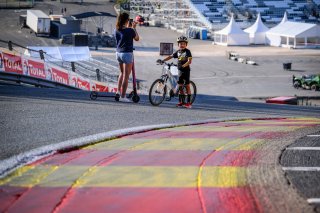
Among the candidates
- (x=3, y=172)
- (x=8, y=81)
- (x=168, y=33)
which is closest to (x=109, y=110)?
(x=3, y=172)

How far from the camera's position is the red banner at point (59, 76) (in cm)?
2454

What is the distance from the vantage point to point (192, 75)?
47156mm

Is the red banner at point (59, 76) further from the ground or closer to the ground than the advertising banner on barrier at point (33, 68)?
closer to the ground

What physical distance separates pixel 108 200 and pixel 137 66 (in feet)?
158

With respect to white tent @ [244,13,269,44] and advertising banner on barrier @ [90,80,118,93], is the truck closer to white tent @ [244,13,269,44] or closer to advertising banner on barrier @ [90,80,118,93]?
white tent @ [244,13,269,44]

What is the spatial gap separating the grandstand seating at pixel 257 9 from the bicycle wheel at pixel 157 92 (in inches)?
2855

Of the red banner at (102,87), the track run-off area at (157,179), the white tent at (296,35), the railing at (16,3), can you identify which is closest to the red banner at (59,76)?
the red banner at (102,87)

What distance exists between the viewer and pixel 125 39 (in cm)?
1129

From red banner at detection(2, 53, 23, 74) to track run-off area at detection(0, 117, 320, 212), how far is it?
1635 centimetres

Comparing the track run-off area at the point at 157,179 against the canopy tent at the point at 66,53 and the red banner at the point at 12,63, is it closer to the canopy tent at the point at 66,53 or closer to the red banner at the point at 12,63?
the red banner at the point at 12,63

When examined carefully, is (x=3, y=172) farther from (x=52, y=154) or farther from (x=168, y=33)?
(x=168, y=33)

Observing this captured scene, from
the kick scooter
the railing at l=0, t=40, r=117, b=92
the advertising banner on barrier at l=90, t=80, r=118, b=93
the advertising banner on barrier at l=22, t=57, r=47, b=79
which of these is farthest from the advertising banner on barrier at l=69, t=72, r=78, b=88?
the kick scooter

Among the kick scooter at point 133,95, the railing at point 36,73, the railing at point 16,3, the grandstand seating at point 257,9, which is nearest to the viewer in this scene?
the kick scooter at point 133,95

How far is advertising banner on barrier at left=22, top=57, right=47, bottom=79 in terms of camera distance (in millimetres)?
23016
